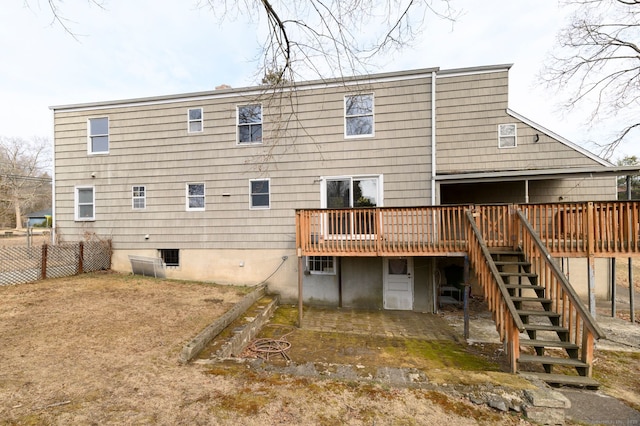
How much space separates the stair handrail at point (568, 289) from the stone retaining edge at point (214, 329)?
18.7ft

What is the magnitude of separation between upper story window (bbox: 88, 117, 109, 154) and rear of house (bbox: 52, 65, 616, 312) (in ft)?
0.13

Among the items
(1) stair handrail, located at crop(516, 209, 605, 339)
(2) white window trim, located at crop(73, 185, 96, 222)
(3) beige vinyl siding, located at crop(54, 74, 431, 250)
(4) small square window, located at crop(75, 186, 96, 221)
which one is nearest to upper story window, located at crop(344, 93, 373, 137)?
(3) beige vinyl siding, located at crop(54, 74, 431, 250)

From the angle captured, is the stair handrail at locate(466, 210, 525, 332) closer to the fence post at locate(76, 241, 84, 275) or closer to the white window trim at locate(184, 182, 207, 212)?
the white window trim at locate(184, 182, 207, 212)

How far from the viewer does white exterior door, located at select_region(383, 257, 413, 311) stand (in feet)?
26.2

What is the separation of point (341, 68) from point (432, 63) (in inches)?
201

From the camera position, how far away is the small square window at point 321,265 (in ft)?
27.8

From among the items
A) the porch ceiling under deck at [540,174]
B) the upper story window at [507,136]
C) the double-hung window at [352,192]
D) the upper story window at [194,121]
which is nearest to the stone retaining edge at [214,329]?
the double-hung window at [352,192]

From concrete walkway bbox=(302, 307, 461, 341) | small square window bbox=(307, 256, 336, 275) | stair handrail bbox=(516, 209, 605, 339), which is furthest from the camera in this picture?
small square window bbox=(307, 256, 336, 275)

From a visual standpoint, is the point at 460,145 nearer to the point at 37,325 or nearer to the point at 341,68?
the point at 341,68

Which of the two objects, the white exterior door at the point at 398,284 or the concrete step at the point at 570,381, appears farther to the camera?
the white exterior door at the point at 398,284

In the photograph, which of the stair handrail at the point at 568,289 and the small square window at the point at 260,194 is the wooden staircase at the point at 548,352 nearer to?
the stair handrail at the point at 568,289

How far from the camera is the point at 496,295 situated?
486 cm

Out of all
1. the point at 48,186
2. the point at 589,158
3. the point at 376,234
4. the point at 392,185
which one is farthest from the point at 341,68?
the point at 48,186

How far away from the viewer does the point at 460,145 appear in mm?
8344
